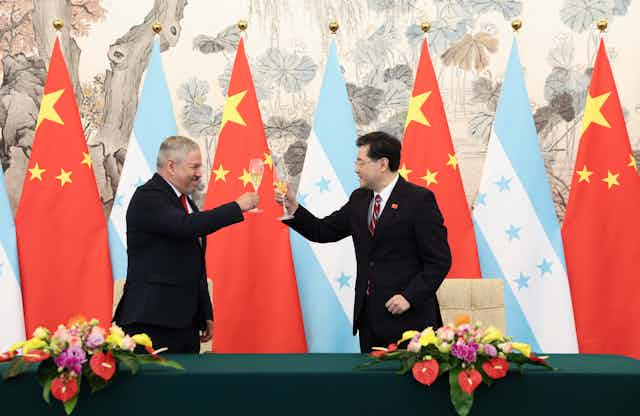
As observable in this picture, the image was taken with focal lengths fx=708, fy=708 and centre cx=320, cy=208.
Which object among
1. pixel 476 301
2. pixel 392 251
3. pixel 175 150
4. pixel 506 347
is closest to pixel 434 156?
pixel 476 301

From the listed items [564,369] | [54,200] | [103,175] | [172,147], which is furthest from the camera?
[103,175]

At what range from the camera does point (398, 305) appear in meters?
2.70

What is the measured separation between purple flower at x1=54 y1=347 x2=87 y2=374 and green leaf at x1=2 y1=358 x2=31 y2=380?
9 cm

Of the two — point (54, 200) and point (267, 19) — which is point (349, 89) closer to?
point (267, 19)

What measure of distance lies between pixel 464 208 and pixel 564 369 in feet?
7.13

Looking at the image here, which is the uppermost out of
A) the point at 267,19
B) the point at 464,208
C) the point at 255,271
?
the point at 267,19

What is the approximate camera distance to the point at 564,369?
6.44 feet

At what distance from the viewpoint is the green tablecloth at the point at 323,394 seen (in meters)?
1.86

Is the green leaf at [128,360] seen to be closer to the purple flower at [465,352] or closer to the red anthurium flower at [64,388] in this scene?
the red anthurium flower at [64,388]

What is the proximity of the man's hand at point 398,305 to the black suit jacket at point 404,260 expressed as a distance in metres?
0.05

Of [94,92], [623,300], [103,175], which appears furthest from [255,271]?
[623,300]

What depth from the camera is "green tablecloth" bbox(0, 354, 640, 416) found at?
186cm

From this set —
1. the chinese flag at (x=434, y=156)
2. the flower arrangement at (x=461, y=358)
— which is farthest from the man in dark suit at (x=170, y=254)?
the chinese flag at (x=434, y=156)

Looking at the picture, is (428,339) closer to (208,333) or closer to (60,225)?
(208,333)
